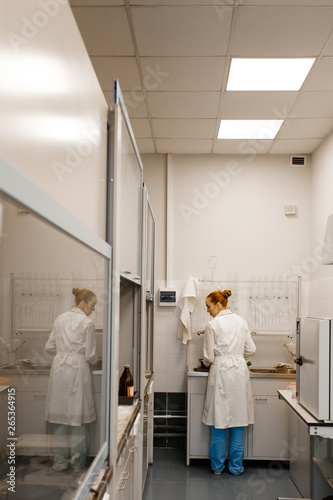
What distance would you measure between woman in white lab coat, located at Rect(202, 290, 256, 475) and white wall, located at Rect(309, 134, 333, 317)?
79cm

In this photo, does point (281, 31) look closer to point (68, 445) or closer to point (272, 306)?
point (68, 445)

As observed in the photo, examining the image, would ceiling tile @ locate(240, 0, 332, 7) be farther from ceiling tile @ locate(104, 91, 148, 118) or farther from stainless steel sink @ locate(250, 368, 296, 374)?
stainless steel sink @ locate(250, 368, 296, 374)

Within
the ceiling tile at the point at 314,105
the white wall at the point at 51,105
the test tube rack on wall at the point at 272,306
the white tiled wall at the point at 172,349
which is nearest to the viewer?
the white wall at the point at 51,105

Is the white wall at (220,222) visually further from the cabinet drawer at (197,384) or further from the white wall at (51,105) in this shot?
the white wall at (51,105)

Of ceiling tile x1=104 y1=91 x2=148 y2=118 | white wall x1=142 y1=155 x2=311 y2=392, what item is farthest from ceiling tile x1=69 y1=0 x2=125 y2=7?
white wall x1=142 y1=155 x2=311 y2=392

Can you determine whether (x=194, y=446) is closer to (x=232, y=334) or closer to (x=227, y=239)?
(x=232, y=334)

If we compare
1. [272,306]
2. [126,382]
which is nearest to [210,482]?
[126,382]

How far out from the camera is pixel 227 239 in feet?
16.5

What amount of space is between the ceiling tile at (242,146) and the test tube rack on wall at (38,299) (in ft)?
12.3

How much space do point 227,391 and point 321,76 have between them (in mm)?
2473

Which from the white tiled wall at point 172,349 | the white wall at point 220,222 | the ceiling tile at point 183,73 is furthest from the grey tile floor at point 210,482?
the ceiling tile at point 183,73

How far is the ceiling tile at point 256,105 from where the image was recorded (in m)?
3.61

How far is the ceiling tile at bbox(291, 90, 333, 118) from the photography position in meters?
3.58

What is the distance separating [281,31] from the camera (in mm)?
2799
